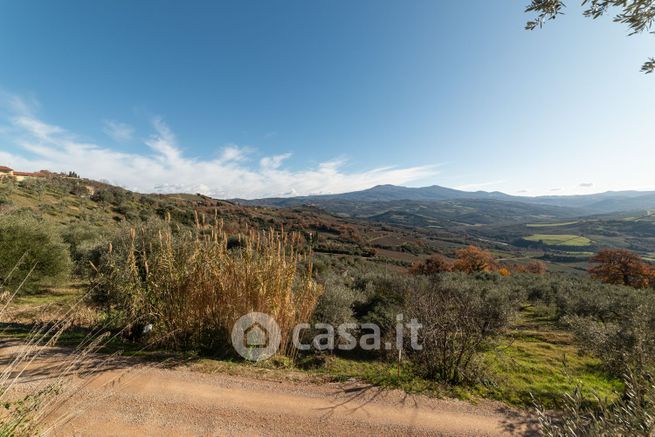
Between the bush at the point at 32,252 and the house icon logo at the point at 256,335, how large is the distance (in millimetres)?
9615

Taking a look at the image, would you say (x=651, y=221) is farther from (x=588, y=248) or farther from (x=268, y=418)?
(x=268, y=418)

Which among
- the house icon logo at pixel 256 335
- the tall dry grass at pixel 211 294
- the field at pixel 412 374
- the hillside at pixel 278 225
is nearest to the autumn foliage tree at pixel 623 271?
the hillside at pixel 278 225

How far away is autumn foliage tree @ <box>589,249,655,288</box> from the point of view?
32566 mm

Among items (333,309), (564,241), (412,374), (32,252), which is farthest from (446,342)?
(564,241)

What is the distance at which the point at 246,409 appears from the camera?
3912mm

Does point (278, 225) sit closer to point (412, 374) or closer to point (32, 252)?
point (32, 252)

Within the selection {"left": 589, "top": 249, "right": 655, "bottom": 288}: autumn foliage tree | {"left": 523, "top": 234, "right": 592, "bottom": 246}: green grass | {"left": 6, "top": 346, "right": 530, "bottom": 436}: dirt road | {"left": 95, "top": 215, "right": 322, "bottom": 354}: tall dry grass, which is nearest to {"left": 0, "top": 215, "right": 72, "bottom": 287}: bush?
{"left": 95, "top": 215, "right": 322, "bottom": 354}: tall dry grass

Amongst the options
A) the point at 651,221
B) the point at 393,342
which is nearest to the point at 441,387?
the point at 393,342

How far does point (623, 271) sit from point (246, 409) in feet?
155

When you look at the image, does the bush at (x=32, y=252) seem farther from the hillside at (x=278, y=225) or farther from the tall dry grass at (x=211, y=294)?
the tall dry grass at (x=211, y=294)

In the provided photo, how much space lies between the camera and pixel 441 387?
15.5 ft

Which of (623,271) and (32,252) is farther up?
(32,252)

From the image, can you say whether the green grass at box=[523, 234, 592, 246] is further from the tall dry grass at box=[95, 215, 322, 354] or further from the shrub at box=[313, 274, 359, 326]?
the tall dry grass at box=[95, 215, 322, 354]

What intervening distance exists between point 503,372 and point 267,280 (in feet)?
19.3
